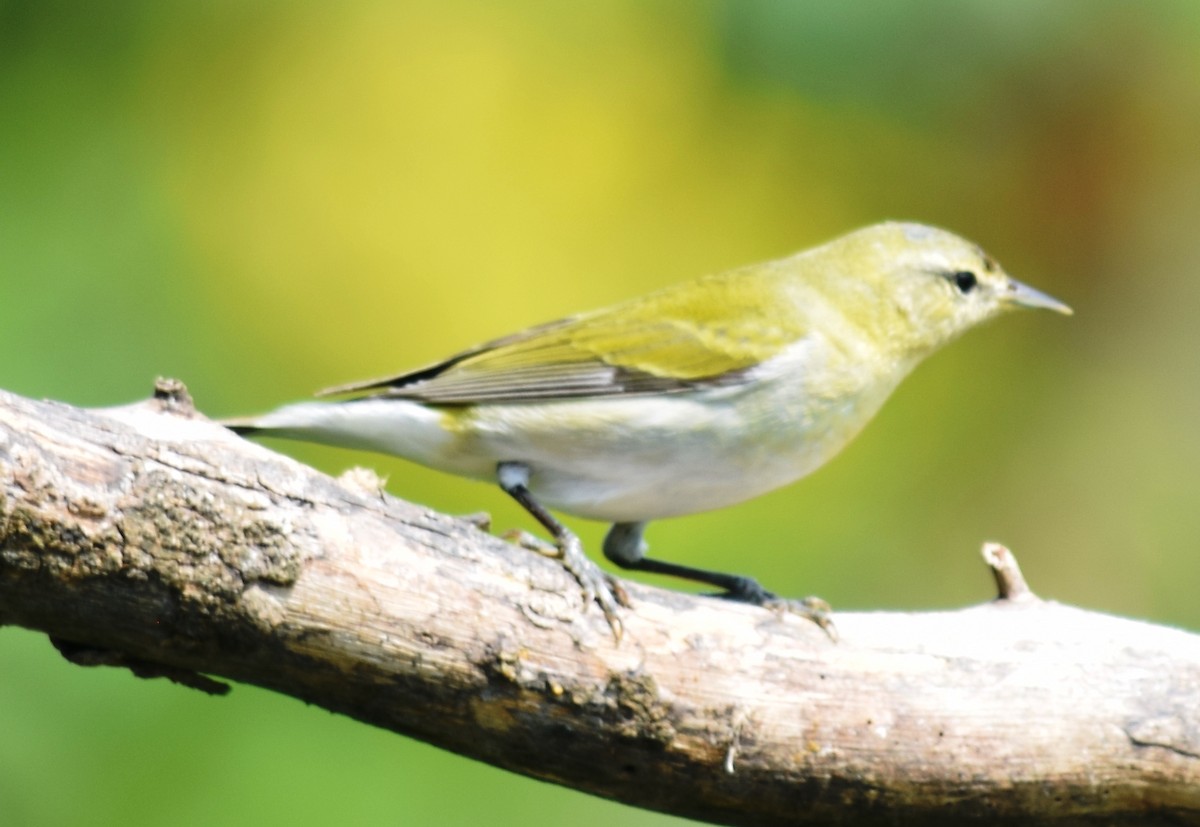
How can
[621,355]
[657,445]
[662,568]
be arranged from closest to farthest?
[657,445] → [621,355] → [662,568]

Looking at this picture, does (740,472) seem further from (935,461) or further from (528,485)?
(935,461)

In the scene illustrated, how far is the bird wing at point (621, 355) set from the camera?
3.31m

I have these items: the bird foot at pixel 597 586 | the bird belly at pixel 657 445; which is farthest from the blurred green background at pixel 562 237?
the bird foot at pixel 597 586

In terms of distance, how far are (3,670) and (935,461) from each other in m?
3.11

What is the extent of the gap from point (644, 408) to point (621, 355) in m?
0.24

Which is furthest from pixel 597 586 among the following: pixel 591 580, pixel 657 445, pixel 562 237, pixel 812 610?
pixel 562 237

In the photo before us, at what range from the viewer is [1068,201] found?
14.5ft

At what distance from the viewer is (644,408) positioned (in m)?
3.25

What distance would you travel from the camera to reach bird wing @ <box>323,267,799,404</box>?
130 inches

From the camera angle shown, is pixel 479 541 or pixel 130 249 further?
pixel 130 249

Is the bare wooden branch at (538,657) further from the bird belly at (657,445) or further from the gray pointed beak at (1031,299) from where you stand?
the gray pointed beak at (1031,299)

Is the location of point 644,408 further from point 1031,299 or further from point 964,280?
point 1031,299

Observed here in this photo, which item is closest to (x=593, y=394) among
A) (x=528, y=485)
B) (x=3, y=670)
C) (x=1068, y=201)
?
(x=528, y=485)

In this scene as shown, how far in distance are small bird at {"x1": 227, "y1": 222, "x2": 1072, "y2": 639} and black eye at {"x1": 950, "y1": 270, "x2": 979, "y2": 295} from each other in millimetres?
314
